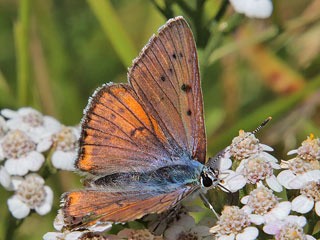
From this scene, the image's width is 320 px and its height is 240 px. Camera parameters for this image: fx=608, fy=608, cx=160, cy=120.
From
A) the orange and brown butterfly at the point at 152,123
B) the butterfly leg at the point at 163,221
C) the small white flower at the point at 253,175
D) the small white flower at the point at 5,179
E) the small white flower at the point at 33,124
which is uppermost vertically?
the small white flower at the point at 33,124

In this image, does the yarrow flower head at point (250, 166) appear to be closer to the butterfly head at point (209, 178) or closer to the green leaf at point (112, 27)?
the butterfly head at point (209, 178)

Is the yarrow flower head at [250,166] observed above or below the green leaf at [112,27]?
below

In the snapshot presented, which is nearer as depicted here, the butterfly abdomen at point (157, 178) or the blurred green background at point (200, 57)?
the butterfly abdomen at point (157, 178)

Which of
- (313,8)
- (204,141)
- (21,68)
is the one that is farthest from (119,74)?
(204,141)

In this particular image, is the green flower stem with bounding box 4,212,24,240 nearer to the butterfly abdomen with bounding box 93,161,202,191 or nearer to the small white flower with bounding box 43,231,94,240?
the small white flower with bounding box 43,231,94,240

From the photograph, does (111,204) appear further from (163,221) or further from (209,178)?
A: (209,178)

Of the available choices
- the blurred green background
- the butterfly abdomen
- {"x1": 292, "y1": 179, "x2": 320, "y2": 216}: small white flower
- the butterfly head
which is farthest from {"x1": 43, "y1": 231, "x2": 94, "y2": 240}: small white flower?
{"x1": 292, "y1": 179, "x2": 320, "y2": 216}: small white flower

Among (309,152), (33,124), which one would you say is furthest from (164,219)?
(33,124)

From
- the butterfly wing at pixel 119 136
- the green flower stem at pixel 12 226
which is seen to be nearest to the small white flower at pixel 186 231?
the butterfly wing at pixel 119 136
